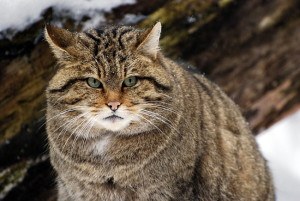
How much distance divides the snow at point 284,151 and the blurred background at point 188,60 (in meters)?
0.01

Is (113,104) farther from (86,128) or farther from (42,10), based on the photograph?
(42,10)

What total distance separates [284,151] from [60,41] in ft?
12.5

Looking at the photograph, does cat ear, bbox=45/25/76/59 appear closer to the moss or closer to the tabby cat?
the tabby cat

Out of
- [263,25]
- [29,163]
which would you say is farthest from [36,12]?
[263,25]

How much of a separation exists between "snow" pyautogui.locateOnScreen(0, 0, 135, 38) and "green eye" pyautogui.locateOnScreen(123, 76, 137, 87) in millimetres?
1174

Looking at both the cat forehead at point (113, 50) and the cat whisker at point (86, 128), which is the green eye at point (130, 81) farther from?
the cat whisker at point (86, 128)

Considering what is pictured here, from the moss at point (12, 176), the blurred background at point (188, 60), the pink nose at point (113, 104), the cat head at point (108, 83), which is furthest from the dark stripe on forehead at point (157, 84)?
the moss at point (12, 176)

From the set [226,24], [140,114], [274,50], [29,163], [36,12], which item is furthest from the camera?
[274,50]

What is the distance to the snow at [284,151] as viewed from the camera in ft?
18.4

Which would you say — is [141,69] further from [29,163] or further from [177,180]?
[29,163]

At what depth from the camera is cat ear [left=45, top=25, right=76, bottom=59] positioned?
3230 mm

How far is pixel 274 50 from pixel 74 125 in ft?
9.37

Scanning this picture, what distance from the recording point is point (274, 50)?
5.57 metres

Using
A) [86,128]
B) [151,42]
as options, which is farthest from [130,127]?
[151,42]
